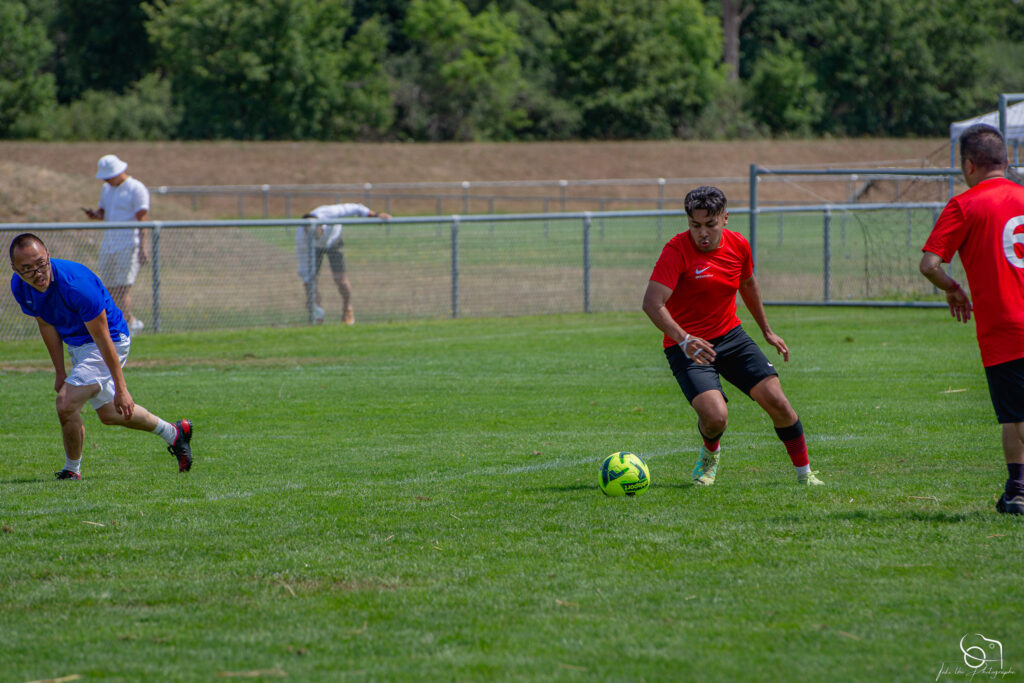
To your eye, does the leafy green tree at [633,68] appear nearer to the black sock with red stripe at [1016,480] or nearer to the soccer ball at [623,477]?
the soccer ball at [623,477]

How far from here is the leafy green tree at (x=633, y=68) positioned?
6391cm

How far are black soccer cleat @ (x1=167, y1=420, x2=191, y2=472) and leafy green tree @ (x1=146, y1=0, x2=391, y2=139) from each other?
171 ft

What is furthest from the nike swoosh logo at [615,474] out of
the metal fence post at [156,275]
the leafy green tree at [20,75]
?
the leafy green tree at [20,75]

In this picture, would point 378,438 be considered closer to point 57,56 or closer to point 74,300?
point 74,300

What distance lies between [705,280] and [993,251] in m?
1.60

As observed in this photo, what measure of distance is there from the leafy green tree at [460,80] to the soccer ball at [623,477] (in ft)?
181

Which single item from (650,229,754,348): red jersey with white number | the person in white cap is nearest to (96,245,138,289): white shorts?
the person in white cap

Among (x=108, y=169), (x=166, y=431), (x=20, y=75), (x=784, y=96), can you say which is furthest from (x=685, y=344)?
(x=784, y=96)

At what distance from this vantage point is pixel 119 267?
15.5 m

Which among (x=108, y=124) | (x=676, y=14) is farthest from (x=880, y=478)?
(x=676, y=14)

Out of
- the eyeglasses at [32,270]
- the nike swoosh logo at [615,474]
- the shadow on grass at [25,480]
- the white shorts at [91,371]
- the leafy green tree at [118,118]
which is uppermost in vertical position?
the leafy green tree at [118,118]

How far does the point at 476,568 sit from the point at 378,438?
3.80 meters

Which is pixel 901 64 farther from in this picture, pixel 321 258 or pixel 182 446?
pixel 182 446

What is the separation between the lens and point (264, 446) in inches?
341
